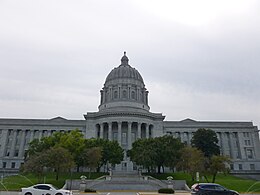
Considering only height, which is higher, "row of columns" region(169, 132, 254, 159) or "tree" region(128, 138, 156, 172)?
"row of columns" region(169, 132, 254, 159)

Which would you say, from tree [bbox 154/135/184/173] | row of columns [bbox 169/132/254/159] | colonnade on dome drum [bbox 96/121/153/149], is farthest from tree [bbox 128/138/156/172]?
row of columns [bbox 169/132/254/159]

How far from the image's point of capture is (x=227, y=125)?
89812mm

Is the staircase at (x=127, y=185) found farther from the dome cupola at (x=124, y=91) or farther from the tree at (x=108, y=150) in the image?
the dome cupola at (x=124, y=91)

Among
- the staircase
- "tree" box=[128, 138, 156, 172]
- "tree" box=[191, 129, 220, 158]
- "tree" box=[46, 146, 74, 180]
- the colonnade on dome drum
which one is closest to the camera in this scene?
the staircase

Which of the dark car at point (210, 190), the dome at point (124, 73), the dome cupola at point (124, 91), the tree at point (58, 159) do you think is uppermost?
the dome at point (124, 73)

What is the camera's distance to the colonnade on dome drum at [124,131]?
77562 mm

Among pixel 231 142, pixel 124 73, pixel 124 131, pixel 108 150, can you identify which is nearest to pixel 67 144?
pixel 108 150

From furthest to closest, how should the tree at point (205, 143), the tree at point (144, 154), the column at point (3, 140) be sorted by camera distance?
the column at point (3, 140) → the tree at point (205, 143) → the tree at point (144, 154)

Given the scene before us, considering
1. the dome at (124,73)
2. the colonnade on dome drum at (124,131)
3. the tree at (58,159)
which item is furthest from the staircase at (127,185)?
the dome at (124,73)

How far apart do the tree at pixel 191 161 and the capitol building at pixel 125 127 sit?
26665mm

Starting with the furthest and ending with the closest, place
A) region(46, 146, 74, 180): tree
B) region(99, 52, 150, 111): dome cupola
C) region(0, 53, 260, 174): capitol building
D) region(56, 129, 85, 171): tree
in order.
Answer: region(99, 52, 150, 111): dome cupola, region(0, 53, 260, 174): capitol building, region(56, 129, 85, 171): tree, region(46, 146, 74, 180): tree

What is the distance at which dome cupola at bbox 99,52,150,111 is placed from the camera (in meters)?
86.6

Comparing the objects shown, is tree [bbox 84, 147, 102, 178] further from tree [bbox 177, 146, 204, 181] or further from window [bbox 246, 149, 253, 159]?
window [bbox 246, 149, 253, 159]

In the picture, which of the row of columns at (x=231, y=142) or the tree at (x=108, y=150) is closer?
the tree at (x=108, y=150)
